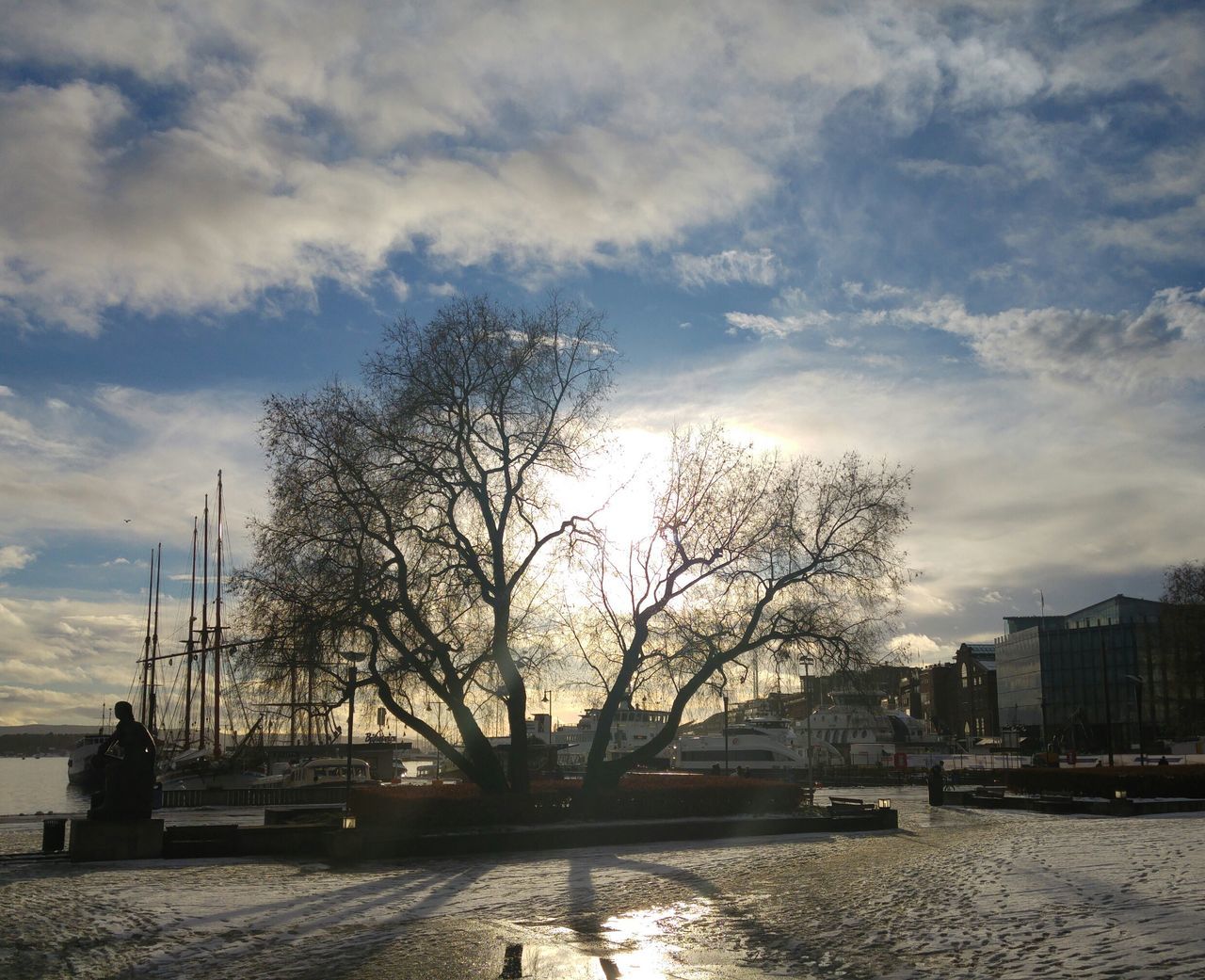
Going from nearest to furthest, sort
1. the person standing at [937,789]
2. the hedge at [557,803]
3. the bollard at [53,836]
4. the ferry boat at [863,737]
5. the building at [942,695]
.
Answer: the bollard at [53,836] → the hedge at [557,803] → the person standing at [937,789] → the ferry boat at [863,737] → the building at [942,695]

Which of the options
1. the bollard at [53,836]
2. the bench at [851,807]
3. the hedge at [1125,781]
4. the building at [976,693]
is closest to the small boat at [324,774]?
the bench at [851,807]

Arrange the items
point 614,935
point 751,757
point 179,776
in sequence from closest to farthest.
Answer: point 614,935 < point 179,776 < point 751,757

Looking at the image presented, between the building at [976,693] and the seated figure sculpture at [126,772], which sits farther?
the building at [976,693]

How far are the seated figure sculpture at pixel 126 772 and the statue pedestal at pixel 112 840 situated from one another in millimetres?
211

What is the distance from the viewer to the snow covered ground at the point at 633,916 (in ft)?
36.6

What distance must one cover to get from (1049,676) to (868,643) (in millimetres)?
106201

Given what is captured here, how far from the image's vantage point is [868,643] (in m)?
30.4

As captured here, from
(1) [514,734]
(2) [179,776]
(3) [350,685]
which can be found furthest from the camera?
(2) [179,776]

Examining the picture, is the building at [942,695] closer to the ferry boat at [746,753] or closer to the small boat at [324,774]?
the ferry boat at [746,753]

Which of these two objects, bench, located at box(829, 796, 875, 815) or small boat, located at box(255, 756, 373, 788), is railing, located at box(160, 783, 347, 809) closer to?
small boat, located at box(255, 756, 373, 788)

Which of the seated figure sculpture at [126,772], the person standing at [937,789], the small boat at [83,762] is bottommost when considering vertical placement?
the small boat at [83,762]

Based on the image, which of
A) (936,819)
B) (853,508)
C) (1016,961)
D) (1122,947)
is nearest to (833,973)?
(1016,961)

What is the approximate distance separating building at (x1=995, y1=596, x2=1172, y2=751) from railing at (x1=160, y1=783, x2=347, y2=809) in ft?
280

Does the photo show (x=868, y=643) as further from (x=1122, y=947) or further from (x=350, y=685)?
(x=1122, y=947)
